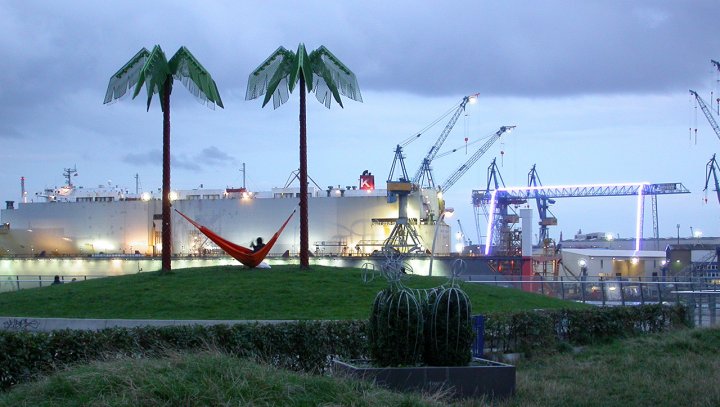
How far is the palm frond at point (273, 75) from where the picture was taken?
35.9 m

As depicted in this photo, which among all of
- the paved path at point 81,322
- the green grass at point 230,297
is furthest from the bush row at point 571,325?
the paved path at point 81,322

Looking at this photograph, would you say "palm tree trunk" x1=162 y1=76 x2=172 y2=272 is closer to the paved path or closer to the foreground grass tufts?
the paved path

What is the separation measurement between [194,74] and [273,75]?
3.39 metres

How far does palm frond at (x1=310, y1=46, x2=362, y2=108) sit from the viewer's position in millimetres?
35906

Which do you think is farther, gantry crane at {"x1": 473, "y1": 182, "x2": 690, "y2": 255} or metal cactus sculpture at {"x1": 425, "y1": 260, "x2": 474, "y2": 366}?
gantry crane at {"x1": 473, "y1": 182, "x2": 690, "y2": 255}

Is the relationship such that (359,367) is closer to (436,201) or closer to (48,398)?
(48,398)

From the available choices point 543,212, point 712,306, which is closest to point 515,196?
point 543,212

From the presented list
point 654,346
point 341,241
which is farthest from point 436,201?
point 654,346

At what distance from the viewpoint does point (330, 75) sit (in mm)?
35969

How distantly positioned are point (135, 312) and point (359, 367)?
51.9 ft

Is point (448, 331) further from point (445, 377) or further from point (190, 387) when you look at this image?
point (190, 387)

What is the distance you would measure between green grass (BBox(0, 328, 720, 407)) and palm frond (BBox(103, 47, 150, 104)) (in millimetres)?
24736

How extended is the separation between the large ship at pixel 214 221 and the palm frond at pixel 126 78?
3317 cm


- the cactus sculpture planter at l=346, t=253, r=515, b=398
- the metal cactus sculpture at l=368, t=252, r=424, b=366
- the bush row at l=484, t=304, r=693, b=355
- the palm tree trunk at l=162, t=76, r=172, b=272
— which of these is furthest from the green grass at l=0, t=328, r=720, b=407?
the palm tree trunk at l=162, t=76, r=172, b=272
